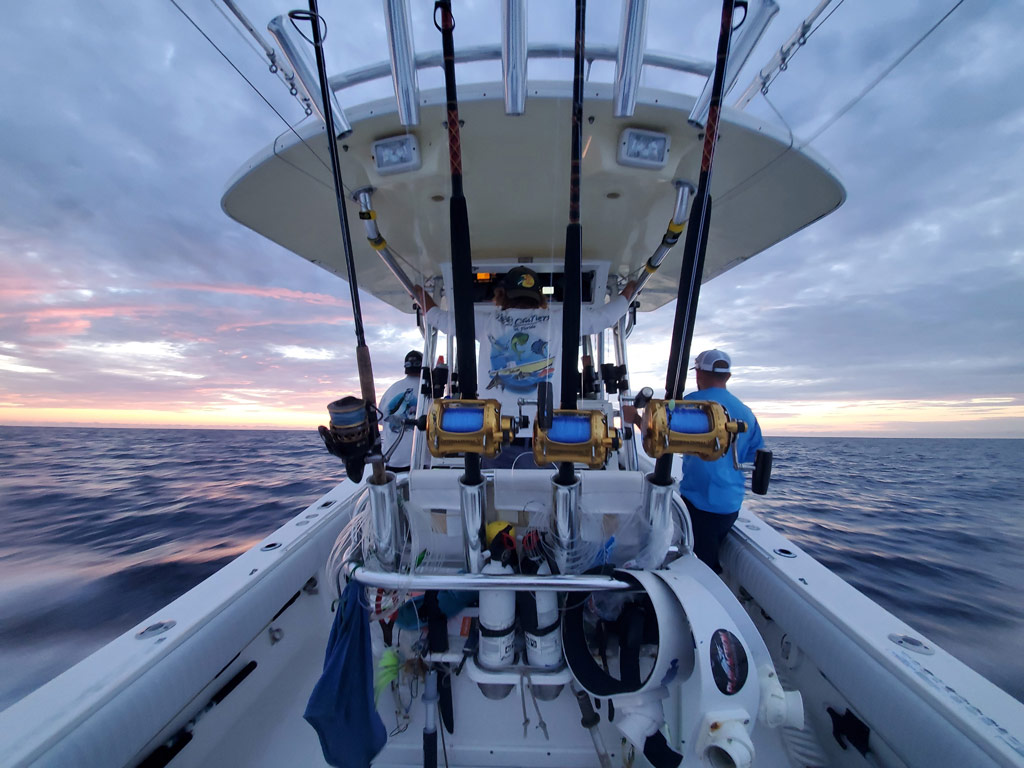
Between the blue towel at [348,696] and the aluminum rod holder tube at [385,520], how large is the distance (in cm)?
16

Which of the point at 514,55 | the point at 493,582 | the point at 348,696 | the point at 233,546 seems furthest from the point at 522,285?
the point at 233,546

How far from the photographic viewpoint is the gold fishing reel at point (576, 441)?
1363 mm

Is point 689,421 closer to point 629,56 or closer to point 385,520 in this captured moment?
point 385,520

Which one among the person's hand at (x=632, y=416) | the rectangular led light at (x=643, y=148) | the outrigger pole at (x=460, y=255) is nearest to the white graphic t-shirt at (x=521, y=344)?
the person's hand at (x=632, y=416)

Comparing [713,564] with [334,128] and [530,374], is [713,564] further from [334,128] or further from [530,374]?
[334,128]

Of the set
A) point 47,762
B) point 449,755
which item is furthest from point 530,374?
point 47,762

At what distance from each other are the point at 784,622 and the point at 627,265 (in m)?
2.91

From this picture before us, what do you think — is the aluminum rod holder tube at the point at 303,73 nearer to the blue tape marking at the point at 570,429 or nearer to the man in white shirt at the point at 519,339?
the man in white shirt at the point at 519,339

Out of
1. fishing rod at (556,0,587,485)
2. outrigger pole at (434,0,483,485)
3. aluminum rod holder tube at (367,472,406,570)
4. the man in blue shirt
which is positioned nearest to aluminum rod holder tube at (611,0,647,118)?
fishing rod at (556,0,587,485)

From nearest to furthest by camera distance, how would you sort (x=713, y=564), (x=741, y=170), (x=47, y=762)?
(x=47, y=762), (x=741, y=170), (x=713, y=564)

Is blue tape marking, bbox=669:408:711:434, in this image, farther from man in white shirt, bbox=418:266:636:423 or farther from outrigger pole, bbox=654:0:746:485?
man in white shirt, bbox=418:266:636:423

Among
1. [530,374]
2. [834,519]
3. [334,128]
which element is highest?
[334,128]

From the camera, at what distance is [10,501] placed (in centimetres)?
830

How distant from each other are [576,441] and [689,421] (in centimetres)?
39
